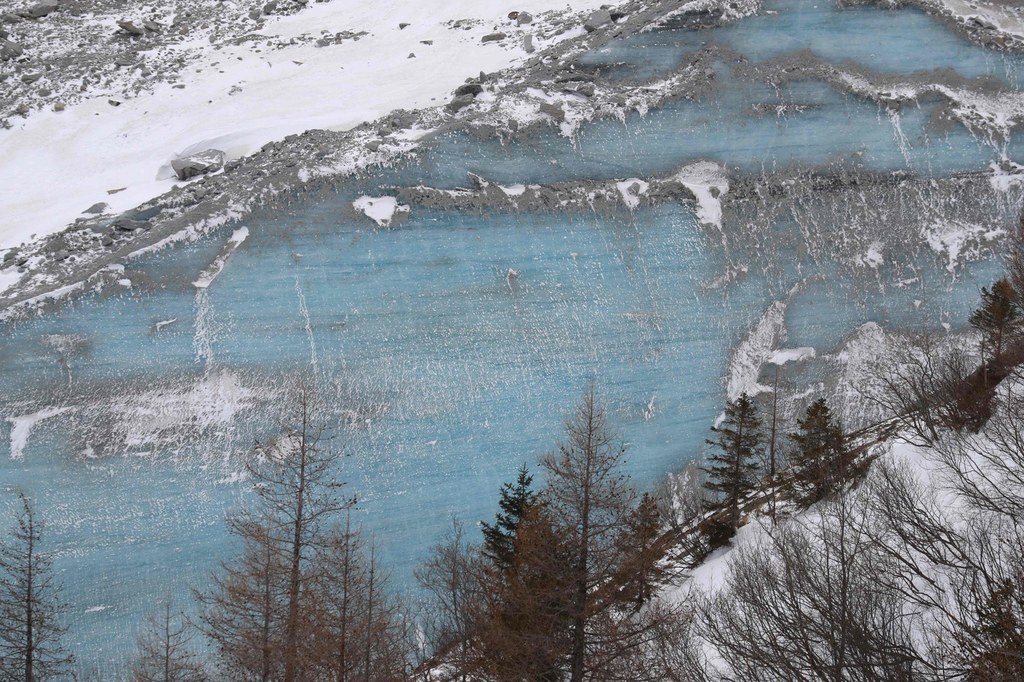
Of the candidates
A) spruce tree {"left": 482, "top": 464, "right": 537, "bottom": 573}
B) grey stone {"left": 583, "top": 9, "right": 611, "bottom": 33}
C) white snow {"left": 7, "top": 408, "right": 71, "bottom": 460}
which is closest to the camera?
spruce tree {"left": 482, "top": 464, "right": 537, "bottom": 573}

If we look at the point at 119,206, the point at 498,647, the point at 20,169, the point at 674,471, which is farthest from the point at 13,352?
the point at 674,471

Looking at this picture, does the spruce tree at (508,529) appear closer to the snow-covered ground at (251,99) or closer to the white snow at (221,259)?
the white snow at (221,259)

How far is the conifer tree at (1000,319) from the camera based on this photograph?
12922 millimetres

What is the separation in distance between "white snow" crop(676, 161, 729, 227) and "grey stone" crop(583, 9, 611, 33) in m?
4.12

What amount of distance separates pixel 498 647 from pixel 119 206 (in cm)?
1076

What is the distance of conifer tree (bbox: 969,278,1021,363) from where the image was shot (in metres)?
12.9

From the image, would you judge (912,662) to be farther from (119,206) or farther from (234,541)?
(119,206)

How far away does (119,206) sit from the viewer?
14922 millimetres

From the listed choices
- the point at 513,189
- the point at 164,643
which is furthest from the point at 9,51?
the point at 164,643

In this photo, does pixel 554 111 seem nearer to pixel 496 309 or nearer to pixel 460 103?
pixel 460 103

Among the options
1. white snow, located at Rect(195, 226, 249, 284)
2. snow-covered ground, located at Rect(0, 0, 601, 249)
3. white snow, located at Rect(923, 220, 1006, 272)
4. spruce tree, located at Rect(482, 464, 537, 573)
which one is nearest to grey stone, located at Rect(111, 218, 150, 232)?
snow-covered ground, located at Rect(0, 0, 601, 249)

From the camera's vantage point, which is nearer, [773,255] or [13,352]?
[13,352]

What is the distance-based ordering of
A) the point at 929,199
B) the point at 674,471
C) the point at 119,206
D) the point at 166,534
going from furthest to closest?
the point at 929,199, the point at 119,206, the point at 674,471, the point at 166,534

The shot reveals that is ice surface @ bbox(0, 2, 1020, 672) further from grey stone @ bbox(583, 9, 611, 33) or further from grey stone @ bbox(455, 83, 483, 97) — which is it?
grey stone @ bbox(583, 9, 611, 33)
